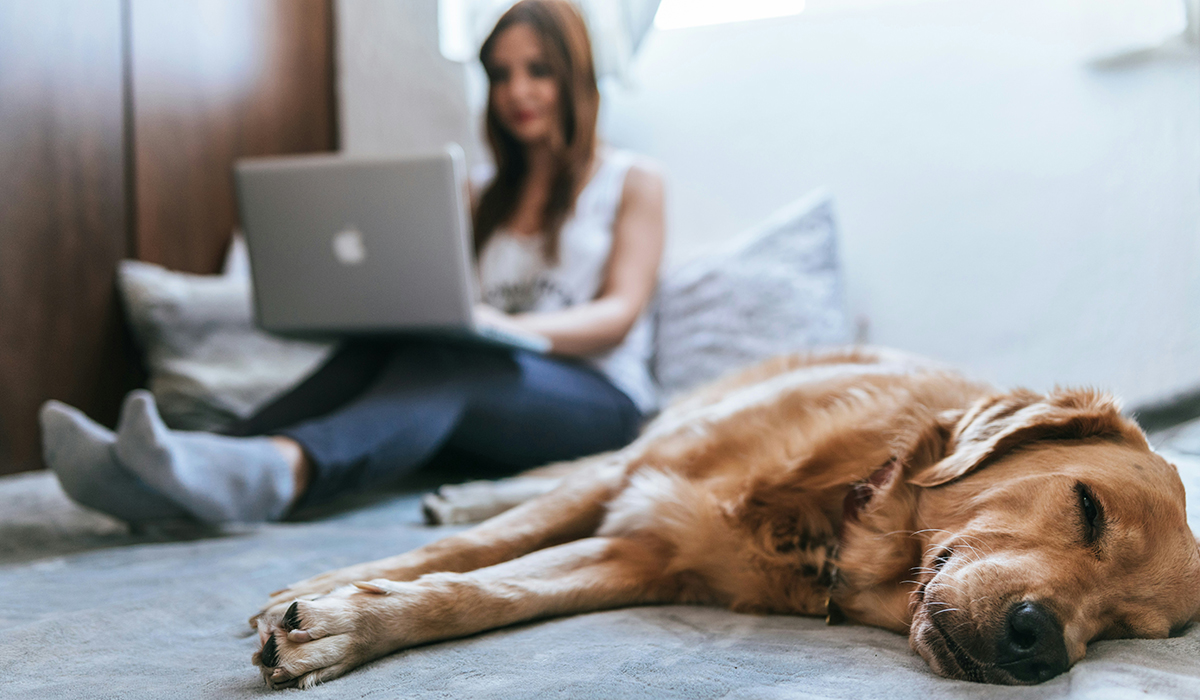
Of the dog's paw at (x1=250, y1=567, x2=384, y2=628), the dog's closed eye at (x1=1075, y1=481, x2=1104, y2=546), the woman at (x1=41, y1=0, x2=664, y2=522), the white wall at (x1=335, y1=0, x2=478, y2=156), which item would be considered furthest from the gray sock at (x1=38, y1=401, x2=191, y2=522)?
the white wall at (x1=335, y1=0, x2=478, y2=156)

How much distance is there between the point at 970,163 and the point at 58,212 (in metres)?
2.69

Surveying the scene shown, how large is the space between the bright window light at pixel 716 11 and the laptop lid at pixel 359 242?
1505 millimetres

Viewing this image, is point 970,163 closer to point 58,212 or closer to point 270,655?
point 270,655

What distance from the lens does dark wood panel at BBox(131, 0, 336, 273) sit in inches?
106

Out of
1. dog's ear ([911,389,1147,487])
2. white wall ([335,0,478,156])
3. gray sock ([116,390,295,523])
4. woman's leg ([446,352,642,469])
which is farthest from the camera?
white wall ([335,0,478,156])

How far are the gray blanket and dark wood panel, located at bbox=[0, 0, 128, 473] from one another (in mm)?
1151

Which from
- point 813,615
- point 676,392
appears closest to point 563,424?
point 676,392

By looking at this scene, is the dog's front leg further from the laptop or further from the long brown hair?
the long brown hair

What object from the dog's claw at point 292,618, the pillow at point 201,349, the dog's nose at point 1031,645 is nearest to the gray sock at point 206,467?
the dog's claw at point 292,618

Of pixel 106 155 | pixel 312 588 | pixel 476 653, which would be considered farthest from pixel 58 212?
pixel 476 653

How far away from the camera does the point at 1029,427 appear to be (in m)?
1.04

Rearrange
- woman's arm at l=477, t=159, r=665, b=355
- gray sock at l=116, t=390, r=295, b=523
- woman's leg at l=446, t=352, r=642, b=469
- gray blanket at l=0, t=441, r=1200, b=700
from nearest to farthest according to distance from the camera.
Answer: gray blanket at l=0, t=441, r=1200, b=700 < gray sock at l=116, t=390, r=295, b=523 < woman's leg at l=446, t=352, r=642, b=469 < woman's arm at l=477, t=159, r=665, b=355

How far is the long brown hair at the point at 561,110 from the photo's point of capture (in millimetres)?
2418

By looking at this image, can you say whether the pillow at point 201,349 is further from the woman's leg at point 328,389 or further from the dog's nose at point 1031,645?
the dog's nose at point 1031,645
